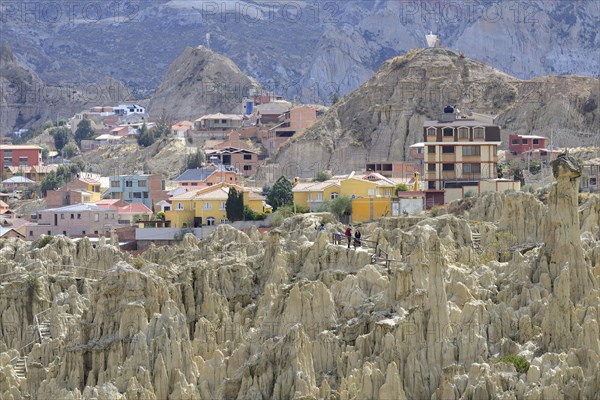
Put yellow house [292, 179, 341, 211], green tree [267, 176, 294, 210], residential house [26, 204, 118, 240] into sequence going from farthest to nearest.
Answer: residential house [26, 204, 118, 240] < green tree [267, 176, 294, 210] < yellow house [292, 179, 341, 211]

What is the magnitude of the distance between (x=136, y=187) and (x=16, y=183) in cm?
2184

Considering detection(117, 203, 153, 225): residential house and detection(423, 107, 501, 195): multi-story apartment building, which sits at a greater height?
detection(423, 107, 501, 195): multi-story apartment building

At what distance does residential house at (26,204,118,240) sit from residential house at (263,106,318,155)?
35.7 m

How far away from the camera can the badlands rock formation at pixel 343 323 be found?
236 feet

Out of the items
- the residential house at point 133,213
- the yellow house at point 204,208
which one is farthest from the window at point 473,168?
the residential house at point 133,213

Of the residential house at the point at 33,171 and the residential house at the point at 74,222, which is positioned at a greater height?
the residential house at the point at 33,171

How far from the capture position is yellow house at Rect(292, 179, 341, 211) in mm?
125125

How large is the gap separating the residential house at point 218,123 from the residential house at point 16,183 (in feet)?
67.3

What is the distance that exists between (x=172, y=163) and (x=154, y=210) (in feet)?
114

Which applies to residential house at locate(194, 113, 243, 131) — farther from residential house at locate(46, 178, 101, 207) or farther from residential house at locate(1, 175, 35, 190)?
residential house at locate(46, 178, 101, 207)

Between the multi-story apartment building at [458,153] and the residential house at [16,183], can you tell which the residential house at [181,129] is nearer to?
the residential house at [16,183]

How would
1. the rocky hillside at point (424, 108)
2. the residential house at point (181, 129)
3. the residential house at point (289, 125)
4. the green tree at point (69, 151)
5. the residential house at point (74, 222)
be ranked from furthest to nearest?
1. the green tree at point (69, 151)
2. the residential house at point (181, 129)
3. the residential house at point (289, 125)
4. the rocky hillside at point (424, 108)
5. the residential house at point (74, 222)

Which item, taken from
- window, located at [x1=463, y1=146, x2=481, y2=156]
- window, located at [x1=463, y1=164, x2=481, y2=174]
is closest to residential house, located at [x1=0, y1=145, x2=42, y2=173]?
window, located at [x1=463, y1=146, x2=481, y2=156]

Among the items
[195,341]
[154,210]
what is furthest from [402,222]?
[154,210]
